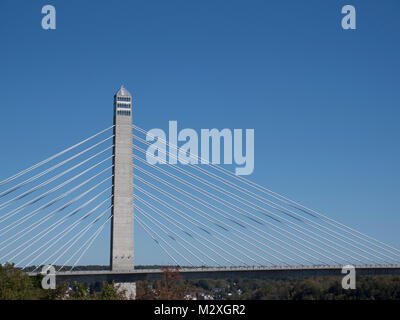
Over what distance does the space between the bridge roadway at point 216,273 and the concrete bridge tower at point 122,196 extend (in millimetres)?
1716

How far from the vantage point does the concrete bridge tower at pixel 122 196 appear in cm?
6600

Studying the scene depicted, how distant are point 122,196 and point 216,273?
682 inches

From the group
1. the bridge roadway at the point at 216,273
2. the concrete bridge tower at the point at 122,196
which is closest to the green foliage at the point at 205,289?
the bridge roadway at the point at 216,273

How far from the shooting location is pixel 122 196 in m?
66.8

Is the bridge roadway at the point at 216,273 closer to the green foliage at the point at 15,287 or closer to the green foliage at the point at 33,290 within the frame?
the green foliage at the point at 33,290

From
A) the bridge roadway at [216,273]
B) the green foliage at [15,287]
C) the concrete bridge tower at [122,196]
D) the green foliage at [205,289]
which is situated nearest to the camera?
the green foliage at [15,287]

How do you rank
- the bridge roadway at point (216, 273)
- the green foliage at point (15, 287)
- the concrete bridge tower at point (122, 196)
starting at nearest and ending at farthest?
the green foliage at point (15, 287) → the concrete bridge tower at point (122, 196) → the bridge roadway at point (216, 273)

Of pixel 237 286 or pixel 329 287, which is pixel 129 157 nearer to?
pixel 329 287

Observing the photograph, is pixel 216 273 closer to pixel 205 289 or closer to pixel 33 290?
pixel 33 290

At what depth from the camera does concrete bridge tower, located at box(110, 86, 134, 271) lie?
217 feet

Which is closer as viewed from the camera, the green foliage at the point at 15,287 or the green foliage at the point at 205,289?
the green foliage at the point at 15,287

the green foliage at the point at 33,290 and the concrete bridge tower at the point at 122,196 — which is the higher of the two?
the concrete bridge tower at the point at 122,196

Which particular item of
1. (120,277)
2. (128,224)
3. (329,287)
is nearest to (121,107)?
(128,224)

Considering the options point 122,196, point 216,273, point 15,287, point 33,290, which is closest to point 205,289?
point 216,273
